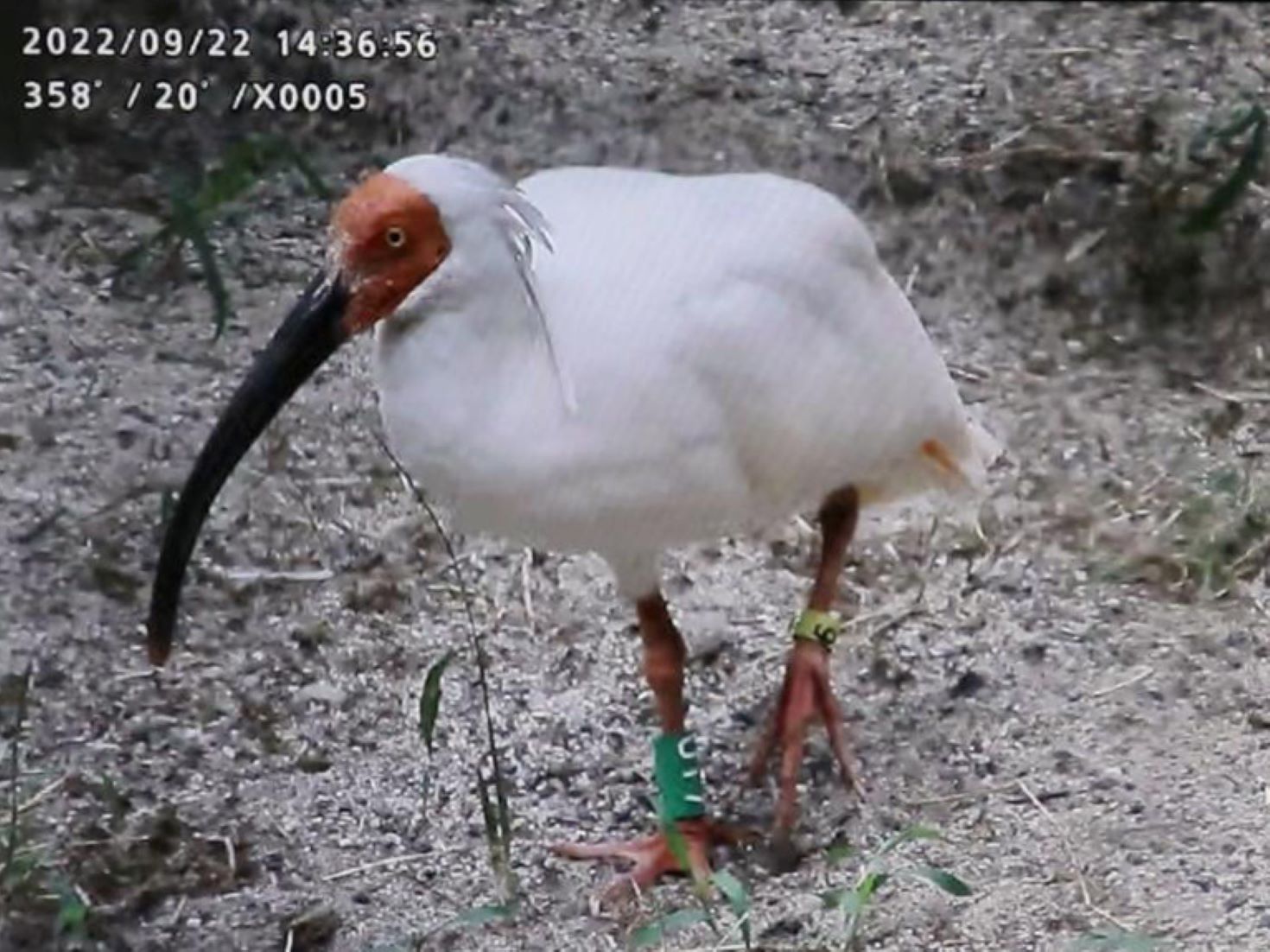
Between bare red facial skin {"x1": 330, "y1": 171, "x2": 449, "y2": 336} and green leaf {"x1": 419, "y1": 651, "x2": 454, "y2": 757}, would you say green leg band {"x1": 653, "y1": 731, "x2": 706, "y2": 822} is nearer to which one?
green leaf {"x1": 419, "y1": 651, "x2": 454, "y2": 757}

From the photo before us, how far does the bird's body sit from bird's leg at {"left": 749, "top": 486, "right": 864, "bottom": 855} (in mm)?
122

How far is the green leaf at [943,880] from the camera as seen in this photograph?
58.0 inches

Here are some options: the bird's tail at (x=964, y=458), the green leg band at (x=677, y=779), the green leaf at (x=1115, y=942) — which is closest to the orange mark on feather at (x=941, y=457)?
the bird's tail at (x=964, y=458)

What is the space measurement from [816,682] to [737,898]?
26cm

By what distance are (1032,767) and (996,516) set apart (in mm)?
270

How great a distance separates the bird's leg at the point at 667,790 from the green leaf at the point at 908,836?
0.11m

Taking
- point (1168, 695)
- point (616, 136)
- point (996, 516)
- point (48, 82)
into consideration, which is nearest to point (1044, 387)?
point (996, 516)

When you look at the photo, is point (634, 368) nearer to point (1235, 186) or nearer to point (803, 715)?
point (803, 715)

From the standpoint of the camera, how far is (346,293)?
1.52 meters

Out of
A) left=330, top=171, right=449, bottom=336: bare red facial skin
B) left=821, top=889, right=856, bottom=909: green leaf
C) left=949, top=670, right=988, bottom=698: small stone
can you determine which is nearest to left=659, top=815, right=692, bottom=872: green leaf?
left=821, top=889, right=856, bottom=909: green leaf

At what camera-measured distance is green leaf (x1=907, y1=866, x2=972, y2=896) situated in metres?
1.47

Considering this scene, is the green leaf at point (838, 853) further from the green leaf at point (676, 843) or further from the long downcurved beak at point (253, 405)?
the long downcurved beak at point (253, 405)

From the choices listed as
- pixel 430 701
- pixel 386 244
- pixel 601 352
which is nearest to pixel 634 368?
pixel 601 352

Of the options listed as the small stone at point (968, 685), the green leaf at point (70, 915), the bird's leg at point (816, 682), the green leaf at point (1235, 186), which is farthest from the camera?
the green leaf at point (1235, 186)
